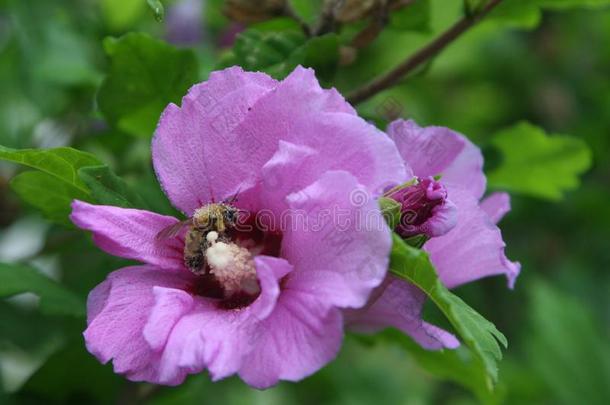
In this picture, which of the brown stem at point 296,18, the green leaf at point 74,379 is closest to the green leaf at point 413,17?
the brown stem at point 296,18

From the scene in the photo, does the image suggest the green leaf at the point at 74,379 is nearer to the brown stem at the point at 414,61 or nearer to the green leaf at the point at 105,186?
the green leaf at the point at 105,186

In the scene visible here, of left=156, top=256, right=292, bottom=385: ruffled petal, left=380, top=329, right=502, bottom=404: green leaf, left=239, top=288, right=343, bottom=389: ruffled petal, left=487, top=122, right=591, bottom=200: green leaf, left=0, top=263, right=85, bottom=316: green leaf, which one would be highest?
left=156, top=256, right=292, bottom=385: ruffled petal

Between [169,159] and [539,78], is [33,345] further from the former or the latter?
[539,78]

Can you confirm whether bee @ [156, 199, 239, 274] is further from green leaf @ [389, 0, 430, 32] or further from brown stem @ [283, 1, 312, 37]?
green leaf @ [389, 0, 430, 32]

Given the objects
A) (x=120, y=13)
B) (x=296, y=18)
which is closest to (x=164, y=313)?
(x=296, y=18)

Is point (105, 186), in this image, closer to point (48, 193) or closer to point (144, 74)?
point (48, 193)

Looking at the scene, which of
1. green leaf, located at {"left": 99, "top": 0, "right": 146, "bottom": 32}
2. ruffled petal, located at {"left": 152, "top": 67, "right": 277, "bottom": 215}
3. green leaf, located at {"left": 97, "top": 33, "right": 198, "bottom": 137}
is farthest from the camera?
green leaf, located at {"left": 99, "top": 0, "right": 146, "bottom": 32}

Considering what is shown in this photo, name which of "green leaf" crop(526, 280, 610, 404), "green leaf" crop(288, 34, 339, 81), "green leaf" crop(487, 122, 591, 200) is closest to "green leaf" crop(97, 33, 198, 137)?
"green leaf" crop(288, 34, 339, 81)
